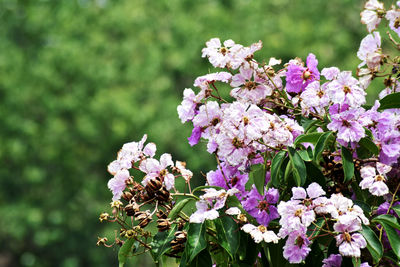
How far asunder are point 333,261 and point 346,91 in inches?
19.8

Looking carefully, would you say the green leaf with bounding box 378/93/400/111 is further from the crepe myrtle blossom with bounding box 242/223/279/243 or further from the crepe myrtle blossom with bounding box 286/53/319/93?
the crepe myrtle blossom with bounding box 242/223/279/243

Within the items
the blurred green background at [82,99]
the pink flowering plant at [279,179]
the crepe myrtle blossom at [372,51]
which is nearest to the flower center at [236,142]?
the pink flowering plant at [279,179]

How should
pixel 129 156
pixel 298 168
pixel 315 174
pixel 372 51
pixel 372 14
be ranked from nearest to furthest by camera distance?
pixel 298 168
pixel 315 174
pixel 129 156
pixel 372 51
pixel 372 14

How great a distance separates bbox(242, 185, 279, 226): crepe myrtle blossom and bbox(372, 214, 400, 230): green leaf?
0.31 metres

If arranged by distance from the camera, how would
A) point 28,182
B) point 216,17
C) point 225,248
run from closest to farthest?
1. point 225,248
2. point 28,182
3. point 216,17

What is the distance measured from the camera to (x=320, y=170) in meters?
2.03

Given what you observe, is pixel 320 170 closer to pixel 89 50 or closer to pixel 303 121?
pixel 303 121

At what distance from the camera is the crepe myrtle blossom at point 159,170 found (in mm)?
2021

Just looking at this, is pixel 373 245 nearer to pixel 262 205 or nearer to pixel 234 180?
pixel 262 205

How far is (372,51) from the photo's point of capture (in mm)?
2264

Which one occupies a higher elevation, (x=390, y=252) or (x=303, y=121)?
(x=303, y=121)

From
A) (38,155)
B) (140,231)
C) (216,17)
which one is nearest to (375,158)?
(140,231)

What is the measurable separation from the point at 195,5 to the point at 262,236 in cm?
2044

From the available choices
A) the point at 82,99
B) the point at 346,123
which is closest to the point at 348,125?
the point at 346,123
